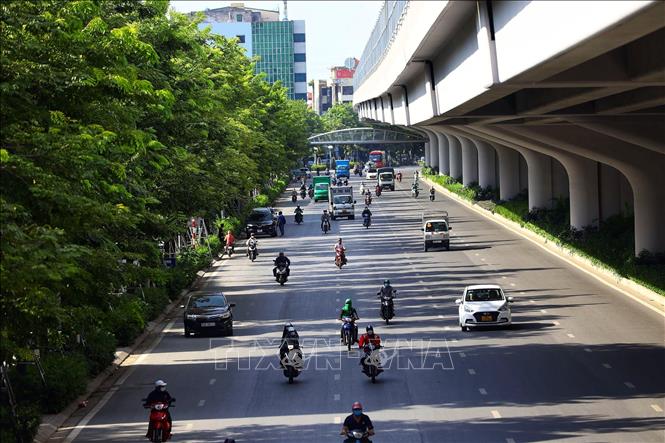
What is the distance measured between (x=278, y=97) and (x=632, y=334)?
94471 millimetres

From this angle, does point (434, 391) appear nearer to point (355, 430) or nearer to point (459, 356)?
point (459, 356)

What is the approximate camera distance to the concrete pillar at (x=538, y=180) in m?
77.2

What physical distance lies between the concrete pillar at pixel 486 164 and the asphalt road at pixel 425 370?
163ft

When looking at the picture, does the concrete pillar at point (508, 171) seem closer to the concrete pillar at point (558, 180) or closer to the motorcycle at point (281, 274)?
the concrete pillar at point (558, 180)

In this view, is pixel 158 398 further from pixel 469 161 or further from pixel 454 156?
pixel 454 156

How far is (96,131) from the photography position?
22.0 meters

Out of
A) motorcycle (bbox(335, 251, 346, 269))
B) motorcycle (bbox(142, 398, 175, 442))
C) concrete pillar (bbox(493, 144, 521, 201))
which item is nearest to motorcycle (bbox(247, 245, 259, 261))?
motorcycle (bbox(335, 251, 346, 269))

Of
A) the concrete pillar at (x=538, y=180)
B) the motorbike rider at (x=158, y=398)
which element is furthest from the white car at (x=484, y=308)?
the concrete pillar at (x=538, y=180)

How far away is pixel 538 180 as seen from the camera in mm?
77250

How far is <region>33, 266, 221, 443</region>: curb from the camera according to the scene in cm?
2605

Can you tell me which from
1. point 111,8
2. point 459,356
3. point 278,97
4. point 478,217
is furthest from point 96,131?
point 278,97

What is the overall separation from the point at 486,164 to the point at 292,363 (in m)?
78.0

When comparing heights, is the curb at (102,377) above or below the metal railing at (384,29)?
below

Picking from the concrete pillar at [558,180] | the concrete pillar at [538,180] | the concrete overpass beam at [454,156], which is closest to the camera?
the concrete pillar at [538,180]
